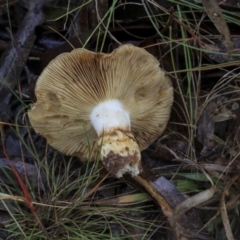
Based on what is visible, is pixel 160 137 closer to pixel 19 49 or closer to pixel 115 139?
pixel 115 139

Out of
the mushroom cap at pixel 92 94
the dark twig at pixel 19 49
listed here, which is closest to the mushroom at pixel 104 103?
the mushroom cap at pixel 92 94

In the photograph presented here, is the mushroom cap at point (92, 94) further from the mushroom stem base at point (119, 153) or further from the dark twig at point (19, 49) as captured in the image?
the dark twig at point (19, 49)

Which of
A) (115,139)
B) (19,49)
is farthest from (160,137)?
Answer: (19,49)

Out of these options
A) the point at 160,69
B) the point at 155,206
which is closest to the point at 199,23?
the point at 160,69

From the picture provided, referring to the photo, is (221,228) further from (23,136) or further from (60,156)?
(23,136)

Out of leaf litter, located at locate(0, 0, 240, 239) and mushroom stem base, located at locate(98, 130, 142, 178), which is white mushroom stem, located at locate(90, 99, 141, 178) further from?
leaf litter, located at locate(0, 0, 240, 239)

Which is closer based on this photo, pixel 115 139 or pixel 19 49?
pixel 115 139
